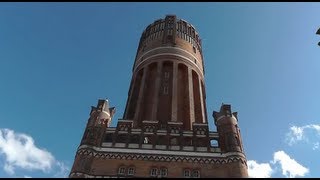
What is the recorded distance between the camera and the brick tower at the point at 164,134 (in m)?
25.4

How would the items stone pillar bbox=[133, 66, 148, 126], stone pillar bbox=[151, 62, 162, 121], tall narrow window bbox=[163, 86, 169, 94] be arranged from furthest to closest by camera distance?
1. tall narrow window bbox=[163, 86, 169, 94]
2. stone pillar bbox=[133, 66, 148, 126]
3. stone pillar bbox=[151, 62, 162, 121]

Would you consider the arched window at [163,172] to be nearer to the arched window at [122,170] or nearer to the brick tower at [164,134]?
the brick tower at [164,134]

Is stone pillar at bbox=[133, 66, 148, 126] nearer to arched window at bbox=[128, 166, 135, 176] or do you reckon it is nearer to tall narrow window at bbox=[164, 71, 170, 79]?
tall narrow window at bbox=[164, 71, 170, 79]

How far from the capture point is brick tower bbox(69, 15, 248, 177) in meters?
25.4

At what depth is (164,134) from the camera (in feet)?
92.8

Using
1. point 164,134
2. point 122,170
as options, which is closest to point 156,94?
point 164,134

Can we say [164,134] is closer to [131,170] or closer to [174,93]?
[131,170]

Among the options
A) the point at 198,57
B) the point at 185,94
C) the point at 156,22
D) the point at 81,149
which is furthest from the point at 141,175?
the point at 156,22

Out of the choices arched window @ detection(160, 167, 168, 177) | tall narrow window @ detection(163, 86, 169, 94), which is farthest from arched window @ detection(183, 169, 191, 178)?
tall narrow window @ detection(163, 86, 169, 94)

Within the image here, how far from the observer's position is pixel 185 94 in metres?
34.6

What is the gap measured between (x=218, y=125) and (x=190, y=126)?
2.74 m

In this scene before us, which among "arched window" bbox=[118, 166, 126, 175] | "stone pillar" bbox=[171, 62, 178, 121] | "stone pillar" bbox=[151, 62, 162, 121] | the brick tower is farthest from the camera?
"stone pillar" bbox=[151, 62, 162, 121]

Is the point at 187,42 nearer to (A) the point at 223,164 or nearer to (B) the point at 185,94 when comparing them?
(B) the point at 185,94

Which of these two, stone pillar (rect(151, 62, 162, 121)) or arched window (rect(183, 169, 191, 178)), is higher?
stone pillar (rect(151, 62, 162, 121))
